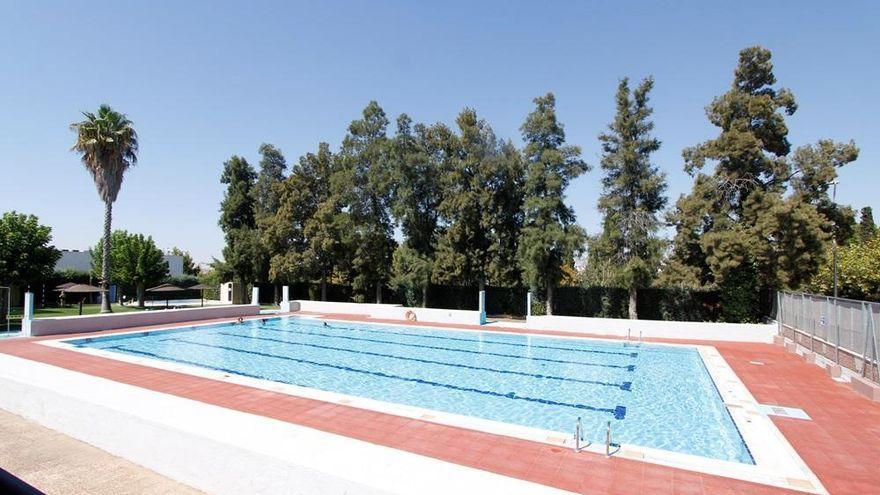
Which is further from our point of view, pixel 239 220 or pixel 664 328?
pixel 239 220

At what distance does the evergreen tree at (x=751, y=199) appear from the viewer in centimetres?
1883

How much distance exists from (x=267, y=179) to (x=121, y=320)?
57.5ft

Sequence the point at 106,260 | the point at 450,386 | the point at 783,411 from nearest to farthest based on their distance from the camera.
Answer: the point at 783,411 → the point at 450,386 → the point at 106,260

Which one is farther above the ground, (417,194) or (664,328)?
(417,194)

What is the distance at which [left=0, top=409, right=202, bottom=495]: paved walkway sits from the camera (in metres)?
5.70

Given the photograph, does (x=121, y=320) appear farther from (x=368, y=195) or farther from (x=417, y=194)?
(x=417, y=194)

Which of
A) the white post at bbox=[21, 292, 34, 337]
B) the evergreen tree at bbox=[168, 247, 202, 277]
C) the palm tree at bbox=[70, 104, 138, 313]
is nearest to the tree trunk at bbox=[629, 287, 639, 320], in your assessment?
the white post at bbox=[21, 292, 34, 337]

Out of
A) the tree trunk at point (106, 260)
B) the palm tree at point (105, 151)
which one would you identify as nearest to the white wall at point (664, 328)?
the tree trunk at point (106, 260)

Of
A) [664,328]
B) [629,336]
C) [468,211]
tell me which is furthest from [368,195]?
[664,328]

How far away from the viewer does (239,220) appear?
121ft

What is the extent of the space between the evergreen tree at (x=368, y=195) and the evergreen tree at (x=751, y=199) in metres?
16.5

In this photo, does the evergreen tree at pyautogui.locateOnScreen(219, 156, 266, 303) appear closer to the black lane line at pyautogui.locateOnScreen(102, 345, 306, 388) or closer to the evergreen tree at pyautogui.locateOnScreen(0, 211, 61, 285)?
the evergreen tree at pyautogui.locateOnScreen(0, 211, 61, 285)

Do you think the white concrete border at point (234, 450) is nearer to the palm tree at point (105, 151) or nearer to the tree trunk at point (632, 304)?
the palm tree at point (105, 151)

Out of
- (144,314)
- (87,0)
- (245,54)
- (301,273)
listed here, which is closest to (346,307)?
(301,273)
